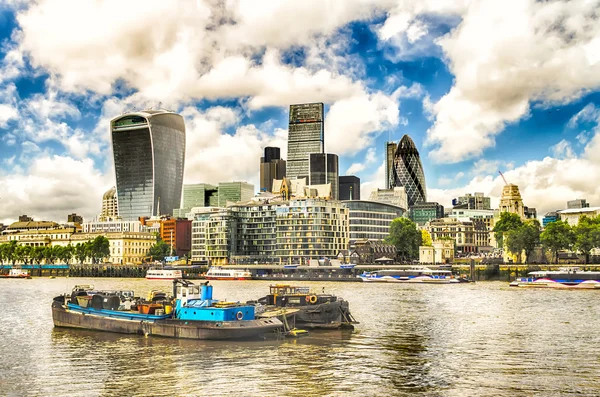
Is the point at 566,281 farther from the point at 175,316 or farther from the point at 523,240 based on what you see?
the point at 175,316

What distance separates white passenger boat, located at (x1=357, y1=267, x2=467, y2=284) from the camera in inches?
6097

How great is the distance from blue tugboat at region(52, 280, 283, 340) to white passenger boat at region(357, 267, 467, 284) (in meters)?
99.2

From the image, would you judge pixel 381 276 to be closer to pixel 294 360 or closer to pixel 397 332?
pixel 397 332

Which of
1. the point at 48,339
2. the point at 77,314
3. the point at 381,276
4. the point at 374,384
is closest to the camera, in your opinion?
the point at 374,384

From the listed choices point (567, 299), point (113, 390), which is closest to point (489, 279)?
point (567, 299)

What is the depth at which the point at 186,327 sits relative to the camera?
188 feet

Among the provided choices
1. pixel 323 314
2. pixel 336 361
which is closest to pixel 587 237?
pixel 323 314

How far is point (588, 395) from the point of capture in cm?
3725

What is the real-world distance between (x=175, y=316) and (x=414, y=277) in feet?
350

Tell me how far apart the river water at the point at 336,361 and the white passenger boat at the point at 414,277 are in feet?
Answer: 263

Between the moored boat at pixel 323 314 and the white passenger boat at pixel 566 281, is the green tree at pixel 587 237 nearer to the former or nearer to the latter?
the white passenger boat at pixel 566 281

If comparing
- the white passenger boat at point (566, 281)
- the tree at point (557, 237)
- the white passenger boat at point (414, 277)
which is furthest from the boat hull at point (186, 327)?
the tree at point (557, 237)

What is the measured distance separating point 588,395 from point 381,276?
12895cm

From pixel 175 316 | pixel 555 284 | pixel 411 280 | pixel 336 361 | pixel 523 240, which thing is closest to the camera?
pixel 336 361
